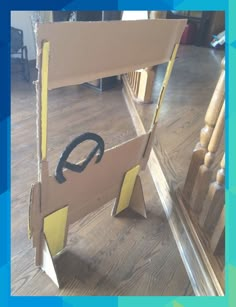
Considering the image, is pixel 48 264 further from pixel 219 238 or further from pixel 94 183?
pixel 219 238

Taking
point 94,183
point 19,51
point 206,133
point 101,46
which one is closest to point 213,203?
point 206,133

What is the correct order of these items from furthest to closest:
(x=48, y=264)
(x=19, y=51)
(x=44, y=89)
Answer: (x=19, y=51) < (x=48, y=264) < (x=44, y=89)

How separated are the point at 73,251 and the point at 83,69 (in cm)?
67

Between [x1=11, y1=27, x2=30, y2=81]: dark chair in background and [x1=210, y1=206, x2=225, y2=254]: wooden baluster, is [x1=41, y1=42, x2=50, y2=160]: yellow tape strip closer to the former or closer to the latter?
[x1=210, y1=206, x2=225, y2=254]: wooden baluster

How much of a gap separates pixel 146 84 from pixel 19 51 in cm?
118

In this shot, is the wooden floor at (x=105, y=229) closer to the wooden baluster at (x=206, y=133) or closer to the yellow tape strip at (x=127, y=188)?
the yellow tape strip at (x=127, y=188)

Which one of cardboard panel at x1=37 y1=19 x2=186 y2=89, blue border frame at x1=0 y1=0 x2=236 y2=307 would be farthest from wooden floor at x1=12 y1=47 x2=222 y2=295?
cardboard panel at x1=37 y1=19 x2=186 y2=89

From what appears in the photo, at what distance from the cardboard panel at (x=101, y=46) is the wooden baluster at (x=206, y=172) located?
0.29 m

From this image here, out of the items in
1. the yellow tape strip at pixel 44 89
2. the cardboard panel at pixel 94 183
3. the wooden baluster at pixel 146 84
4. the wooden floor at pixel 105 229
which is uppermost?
the yellow tape strip at pixel 44 89

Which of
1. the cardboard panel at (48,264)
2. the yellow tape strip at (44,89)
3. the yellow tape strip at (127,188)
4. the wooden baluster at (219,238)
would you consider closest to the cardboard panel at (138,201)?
the yellow tape strip at (127,188)

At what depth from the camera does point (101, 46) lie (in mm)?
684

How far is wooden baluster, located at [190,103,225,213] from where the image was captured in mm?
918

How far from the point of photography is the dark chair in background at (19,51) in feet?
7.39

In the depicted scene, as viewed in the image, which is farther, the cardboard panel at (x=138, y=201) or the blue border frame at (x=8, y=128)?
the cardboard panel at (x=138, y=201)
